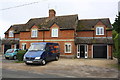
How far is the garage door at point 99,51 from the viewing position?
76.4 ft

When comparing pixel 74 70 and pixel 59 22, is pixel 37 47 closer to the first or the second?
pixel 74 70

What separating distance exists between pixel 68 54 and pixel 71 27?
15.5 ft

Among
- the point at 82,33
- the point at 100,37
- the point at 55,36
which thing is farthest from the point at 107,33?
the point at 55,36

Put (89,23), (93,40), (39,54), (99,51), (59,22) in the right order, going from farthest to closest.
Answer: (89,23) < (59,22) < (99,51) < (93,40) < (39,54)

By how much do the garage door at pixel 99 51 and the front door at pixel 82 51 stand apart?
1.97m

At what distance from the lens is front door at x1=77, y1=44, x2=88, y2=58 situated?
Answer: 75.0 feet

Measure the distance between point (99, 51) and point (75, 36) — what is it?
5.10 meters

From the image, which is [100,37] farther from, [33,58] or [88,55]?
[33,58]

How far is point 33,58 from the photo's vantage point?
13.6 m

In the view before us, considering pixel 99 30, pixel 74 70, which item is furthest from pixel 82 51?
pixel 74 70

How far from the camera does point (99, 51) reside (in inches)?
928

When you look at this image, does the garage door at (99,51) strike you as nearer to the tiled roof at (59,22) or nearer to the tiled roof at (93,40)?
the tiled roof at (93,40)

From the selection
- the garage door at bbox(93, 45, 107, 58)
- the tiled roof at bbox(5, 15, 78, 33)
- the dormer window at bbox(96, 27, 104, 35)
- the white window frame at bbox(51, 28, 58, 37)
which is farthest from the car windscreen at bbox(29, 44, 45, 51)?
the dormer window at bbox(96, 27, 104, 35)

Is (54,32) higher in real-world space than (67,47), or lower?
higher
